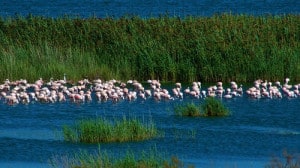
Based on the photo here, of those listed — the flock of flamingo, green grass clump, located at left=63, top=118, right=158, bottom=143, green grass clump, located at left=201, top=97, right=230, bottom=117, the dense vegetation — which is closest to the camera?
green grass clump, located at left=63, top=118, right=158, bottom=143

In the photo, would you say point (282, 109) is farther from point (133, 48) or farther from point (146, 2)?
point (146, 2)

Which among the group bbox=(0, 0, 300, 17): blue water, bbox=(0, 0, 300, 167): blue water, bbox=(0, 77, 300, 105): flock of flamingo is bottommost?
bbox=(0, 0, 300, 167): blue water

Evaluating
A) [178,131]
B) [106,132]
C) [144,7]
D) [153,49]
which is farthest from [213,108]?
[144,7]

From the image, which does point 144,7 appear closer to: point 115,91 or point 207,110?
point 115,91

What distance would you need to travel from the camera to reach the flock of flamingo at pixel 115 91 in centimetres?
2695

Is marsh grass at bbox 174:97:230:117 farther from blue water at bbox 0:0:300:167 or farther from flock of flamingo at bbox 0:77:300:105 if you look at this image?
flock of flamingo at bbox 0:77:300:105

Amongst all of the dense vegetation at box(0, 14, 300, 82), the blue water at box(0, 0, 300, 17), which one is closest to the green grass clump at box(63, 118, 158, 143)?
the dense vegetation at box(0, 14, 300, 82)

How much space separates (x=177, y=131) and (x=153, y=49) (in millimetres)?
8408

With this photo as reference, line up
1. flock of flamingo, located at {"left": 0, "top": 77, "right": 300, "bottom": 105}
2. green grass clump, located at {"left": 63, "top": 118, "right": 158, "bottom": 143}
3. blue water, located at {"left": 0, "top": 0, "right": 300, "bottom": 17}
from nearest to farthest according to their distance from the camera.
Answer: green grass clump, located at {"left": 63, "top": 118, "right": 158, "bottom": 143} < flock of flamingo, located at {"left": 0, "top": 77, "right": 300, "bottom": 105} < blue water, located at {"left": 0, "top": 0, "right": 300, "bottom": 17}

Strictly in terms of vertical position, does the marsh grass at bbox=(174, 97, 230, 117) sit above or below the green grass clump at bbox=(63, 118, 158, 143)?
above

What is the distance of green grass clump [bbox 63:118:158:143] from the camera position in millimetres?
21016

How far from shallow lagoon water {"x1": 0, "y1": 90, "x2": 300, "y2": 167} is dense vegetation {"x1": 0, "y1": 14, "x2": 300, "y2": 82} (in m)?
2.51

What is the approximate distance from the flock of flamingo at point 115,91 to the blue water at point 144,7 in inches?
1635

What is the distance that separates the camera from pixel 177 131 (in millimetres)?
22641
